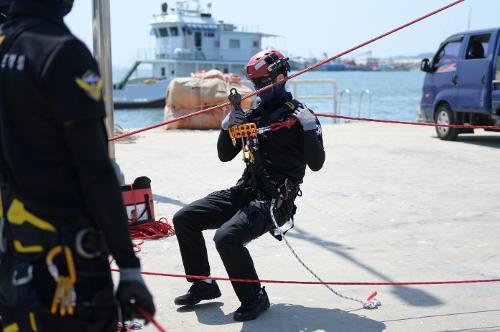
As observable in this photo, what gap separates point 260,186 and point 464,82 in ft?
32.5

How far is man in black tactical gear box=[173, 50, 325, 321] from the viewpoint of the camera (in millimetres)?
4375

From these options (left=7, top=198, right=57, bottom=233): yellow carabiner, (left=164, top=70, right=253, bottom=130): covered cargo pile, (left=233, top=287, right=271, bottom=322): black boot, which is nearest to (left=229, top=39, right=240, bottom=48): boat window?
(left=164, top=70, right=253, bottom=130): covered cargo pile

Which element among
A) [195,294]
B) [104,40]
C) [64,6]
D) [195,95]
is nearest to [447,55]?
[195,95]

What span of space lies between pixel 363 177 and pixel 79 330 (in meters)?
7.68

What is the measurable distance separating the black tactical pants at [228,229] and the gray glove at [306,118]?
571 mm

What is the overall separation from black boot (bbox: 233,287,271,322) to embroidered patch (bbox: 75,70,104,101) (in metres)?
2.48

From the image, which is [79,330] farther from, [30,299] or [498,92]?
[498,92]

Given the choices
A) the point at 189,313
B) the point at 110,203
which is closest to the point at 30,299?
the point at 110,203

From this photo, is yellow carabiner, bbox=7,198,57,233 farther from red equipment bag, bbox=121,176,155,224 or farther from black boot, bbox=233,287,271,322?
red equipment bag, bbox=121,176,155,224

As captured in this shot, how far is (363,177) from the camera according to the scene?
379 inches

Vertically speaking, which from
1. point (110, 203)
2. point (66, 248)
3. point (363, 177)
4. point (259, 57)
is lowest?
point (363, 177)

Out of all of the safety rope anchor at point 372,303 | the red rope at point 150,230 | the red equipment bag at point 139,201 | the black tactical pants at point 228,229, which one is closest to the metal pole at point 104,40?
the red equipment bag at point 139,201

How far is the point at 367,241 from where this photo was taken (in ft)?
20.9

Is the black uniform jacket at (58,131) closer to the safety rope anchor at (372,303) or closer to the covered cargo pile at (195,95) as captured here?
the safety rope anchor at (372,303)
